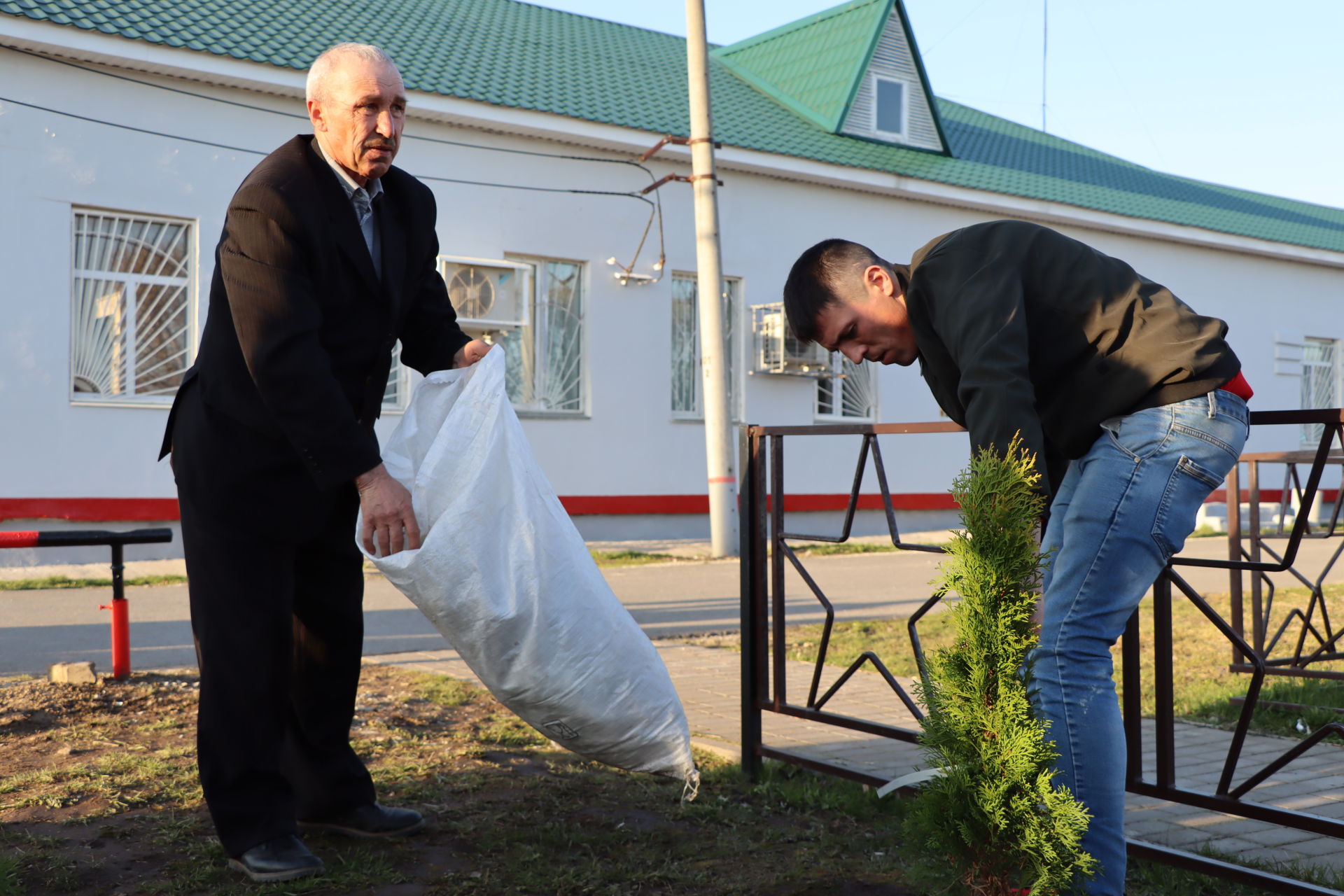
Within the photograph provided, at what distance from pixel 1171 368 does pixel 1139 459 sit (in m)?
0.19

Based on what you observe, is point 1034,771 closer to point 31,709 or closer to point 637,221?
point 31,709

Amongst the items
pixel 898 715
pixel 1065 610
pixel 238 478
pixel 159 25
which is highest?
pixel 159 25

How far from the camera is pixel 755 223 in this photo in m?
14.9

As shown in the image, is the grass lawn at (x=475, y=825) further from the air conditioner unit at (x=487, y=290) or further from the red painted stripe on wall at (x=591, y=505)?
the air conditioner unit at (x=487, y=290)

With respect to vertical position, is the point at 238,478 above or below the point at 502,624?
above

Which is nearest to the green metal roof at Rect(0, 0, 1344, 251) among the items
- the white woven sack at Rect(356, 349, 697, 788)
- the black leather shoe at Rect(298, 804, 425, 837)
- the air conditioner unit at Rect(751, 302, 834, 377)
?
the air conditioner unit at Rect(751, 302, 834, 377)

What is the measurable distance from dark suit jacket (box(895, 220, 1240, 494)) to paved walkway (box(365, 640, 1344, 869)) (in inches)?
53.3

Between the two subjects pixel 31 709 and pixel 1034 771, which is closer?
pixel 1034 771

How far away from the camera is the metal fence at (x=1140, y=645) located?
2596mm

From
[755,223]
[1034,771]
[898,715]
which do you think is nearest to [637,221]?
[755,223]

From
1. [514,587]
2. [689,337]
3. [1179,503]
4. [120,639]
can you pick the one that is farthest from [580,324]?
[1179,503]

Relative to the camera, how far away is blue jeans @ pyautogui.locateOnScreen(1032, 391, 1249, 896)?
7.23 feet

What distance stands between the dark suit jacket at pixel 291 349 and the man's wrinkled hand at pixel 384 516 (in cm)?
5

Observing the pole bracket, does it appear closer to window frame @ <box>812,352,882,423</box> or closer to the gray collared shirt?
window frame @ <box>812,352,882,423</box>
